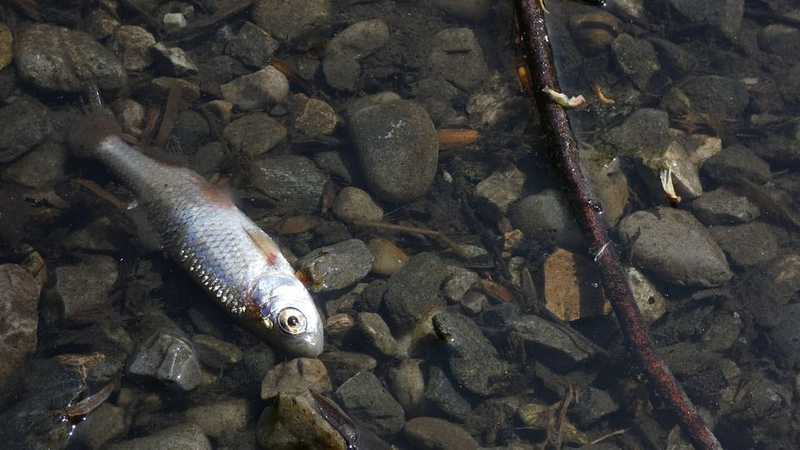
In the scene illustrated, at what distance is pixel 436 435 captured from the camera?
4301mm

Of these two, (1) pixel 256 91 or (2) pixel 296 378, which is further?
(1) pixel 256 91

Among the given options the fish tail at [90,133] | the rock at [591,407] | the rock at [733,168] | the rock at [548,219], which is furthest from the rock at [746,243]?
the fish tail at [90,133]

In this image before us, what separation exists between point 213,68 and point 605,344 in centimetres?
396

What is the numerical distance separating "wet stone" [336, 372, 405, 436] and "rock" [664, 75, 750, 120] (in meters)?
3.72

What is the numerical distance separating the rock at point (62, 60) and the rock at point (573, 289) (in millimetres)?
3828

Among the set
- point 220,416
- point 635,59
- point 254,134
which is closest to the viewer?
point 220,416

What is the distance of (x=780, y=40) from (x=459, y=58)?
3432 millimetres

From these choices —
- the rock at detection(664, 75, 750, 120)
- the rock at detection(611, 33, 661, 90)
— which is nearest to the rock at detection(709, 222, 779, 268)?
the rock at detection(664, 75, 750, 120)

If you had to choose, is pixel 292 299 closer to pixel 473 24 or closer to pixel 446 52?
pixel 446 52

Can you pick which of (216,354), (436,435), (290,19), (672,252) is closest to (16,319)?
(216,354)

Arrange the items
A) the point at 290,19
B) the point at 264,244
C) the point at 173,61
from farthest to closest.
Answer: the point at 290,19 → the point at 173,61 → the point at 264,244

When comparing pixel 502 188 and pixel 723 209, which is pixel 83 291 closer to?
pixel 502 188

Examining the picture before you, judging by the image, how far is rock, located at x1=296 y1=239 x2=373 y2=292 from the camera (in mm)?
4656

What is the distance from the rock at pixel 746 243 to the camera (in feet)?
17.4
